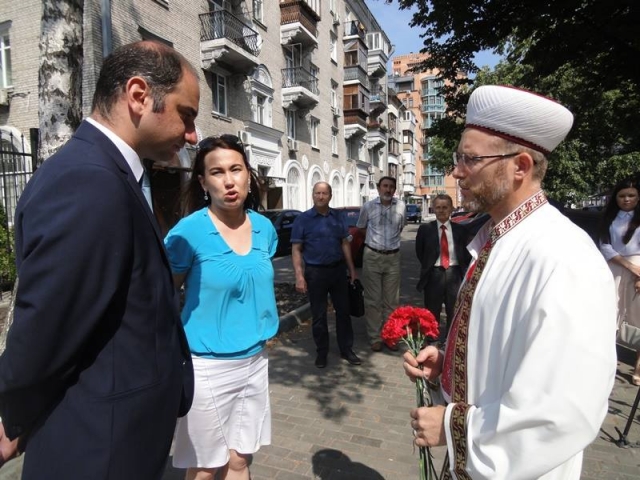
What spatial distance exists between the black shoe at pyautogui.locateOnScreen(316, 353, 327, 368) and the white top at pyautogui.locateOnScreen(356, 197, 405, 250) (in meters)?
1.57

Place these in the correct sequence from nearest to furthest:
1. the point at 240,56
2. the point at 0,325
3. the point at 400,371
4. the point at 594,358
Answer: the point at 594,358 → the point at 400,371 → the point at 0,325 → the point at 240,56

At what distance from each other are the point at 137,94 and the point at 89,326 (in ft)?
2.33

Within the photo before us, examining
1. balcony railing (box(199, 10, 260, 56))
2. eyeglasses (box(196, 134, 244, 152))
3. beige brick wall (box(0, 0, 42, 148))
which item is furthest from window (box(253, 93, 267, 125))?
eyeglasses (box(196, 134, 244, 152))

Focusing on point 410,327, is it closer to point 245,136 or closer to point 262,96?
point 245,136

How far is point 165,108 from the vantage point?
135cm

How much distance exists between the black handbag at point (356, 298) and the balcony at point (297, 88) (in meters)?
16.5

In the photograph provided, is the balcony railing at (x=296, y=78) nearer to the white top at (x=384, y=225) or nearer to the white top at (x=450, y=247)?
the white top at (x=384, y=225)

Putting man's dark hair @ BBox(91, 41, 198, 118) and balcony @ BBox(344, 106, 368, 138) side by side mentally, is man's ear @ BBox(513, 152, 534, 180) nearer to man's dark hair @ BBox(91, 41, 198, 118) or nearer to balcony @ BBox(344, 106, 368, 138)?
man's dark hair @ BBox(91, 41, 198, 118)

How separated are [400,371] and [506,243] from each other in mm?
3705

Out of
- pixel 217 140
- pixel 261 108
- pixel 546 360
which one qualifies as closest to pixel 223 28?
pixel 261 108

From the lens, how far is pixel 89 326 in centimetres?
112

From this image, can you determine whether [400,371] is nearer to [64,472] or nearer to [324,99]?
[64,472]

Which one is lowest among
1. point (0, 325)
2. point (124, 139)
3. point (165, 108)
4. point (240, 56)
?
point (0, 325)

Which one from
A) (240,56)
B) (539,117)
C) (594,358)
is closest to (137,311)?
(594,358)
